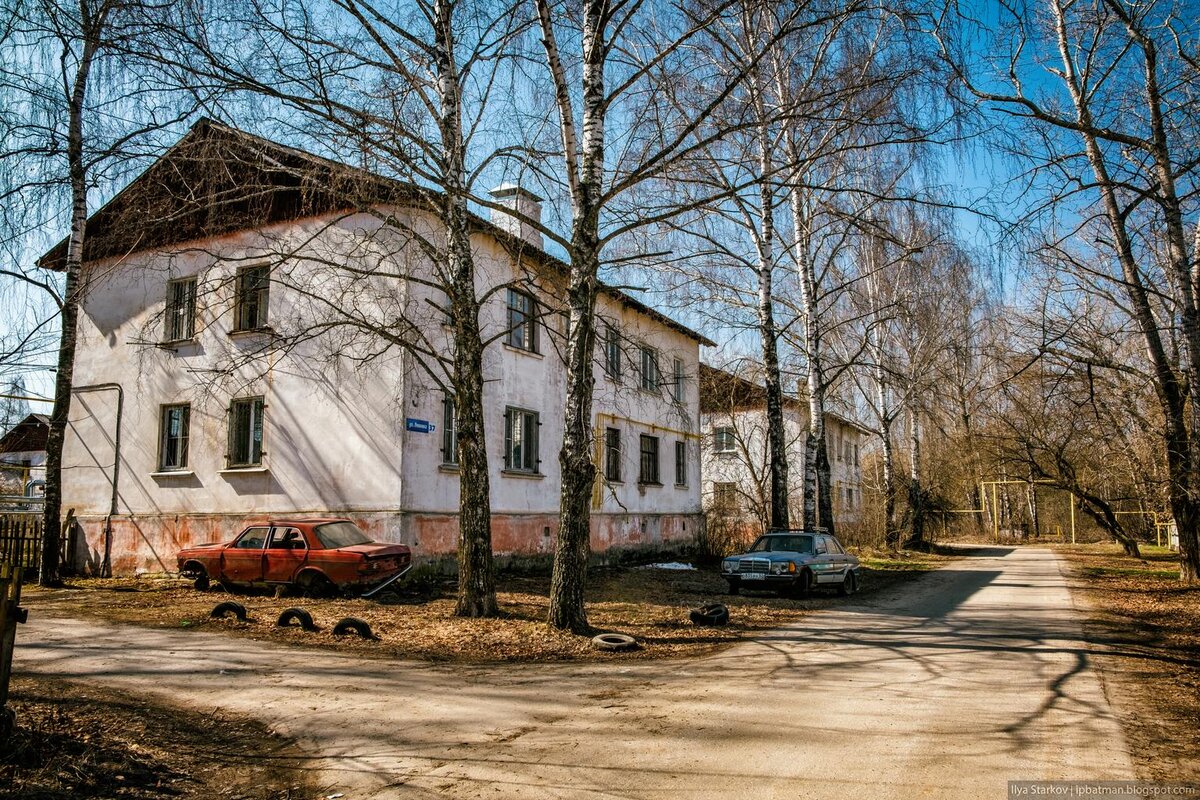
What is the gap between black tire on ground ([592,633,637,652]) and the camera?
9641mm

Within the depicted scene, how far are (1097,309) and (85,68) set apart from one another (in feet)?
76.2

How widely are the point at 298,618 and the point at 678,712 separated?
20.6ft

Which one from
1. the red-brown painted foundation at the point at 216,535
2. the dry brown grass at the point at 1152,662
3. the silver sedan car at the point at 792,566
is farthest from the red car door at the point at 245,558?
the dry brown grass at the point at 1152,662

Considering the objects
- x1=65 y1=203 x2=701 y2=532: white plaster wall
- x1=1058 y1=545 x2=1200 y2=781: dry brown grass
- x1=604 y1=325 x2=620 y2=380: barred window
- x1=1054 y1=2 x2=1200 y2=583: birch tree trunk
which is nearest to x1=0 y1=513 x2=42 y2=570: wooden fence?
x1=65 y1=203 x2=701 y2=532: white plaster wall

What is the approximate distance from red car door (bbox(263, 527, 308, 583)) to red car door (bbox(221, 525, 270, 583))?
19 centimetres

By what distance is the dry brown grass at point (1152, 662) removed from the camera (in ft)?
18.4

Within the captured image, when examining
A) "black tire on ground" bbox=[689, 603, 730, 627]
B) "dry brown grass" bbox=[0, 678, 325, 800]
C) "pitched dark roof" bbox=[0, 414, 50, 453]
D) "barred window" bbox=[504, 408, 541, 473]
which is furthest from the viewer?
"pitched dark roof" bbox=[0, 414, 50, 453]

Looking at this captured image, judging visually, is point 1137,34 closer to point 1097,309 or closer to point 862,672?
point 862,672

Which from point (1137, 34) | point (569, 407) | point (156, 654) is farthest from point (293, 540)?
point (1137, 34)

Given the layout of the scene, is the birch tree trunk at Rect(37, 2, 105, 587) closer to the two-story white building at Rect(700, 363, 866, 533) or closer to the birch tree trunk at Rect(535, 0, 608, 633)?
the birch tree trunk at Rect(535, 0, 608, 633)

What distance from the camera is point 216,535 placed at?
17.8 m

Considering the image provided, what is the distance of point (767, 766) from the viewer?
514cm

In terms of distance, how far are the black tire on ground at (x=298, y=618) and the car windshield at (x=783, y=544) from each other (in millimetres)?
9227

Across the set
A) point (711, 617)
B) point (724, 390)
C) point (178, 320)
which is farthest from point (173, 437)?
point (724, 390)
